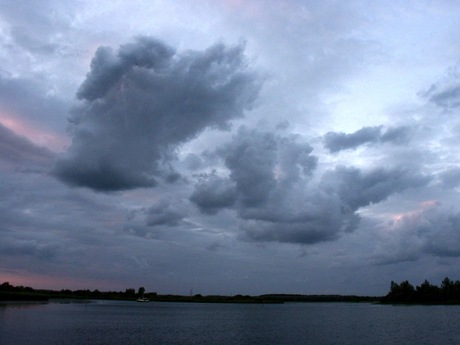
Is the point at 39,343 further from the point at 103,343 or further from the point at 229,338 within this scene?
the point at 229,338

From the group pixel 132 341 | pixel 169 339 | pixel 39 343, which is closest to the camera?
pixel 39 343

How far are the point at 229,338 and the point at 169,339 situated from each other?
34.2 ft

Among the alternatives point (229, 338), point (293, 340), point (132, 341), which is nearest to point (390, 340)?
point (293, 340)

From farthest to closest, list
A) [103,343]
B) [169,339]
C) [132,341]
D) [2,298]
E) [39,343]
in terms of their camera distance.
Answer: [2,298], [169,339], [132,341], [103,343], [39,343]

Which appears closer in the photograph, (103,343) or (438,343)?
(103,343)

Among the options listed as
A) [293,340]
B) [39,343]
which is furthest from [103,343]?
[293,340]

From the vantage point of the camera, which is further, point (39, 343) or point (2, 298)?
point (2, 298)

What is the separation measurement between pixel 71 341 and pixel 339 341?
39.9 meters

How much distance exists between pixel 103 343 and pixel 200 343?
45.1 feet

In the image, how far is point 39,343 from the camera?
56.2 m

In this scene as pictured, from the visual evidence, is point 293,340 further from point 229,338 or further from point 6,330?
point 6,330

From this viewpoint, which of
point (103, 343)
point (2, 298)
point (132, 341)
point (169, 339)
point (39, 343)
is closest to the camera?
point (39, 343)

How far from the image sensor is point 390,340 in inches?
2758

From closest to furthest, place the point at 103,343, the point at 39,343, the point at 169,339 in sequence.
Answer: the point at 39,343 → the point at 103,343 → the point at 169,339
